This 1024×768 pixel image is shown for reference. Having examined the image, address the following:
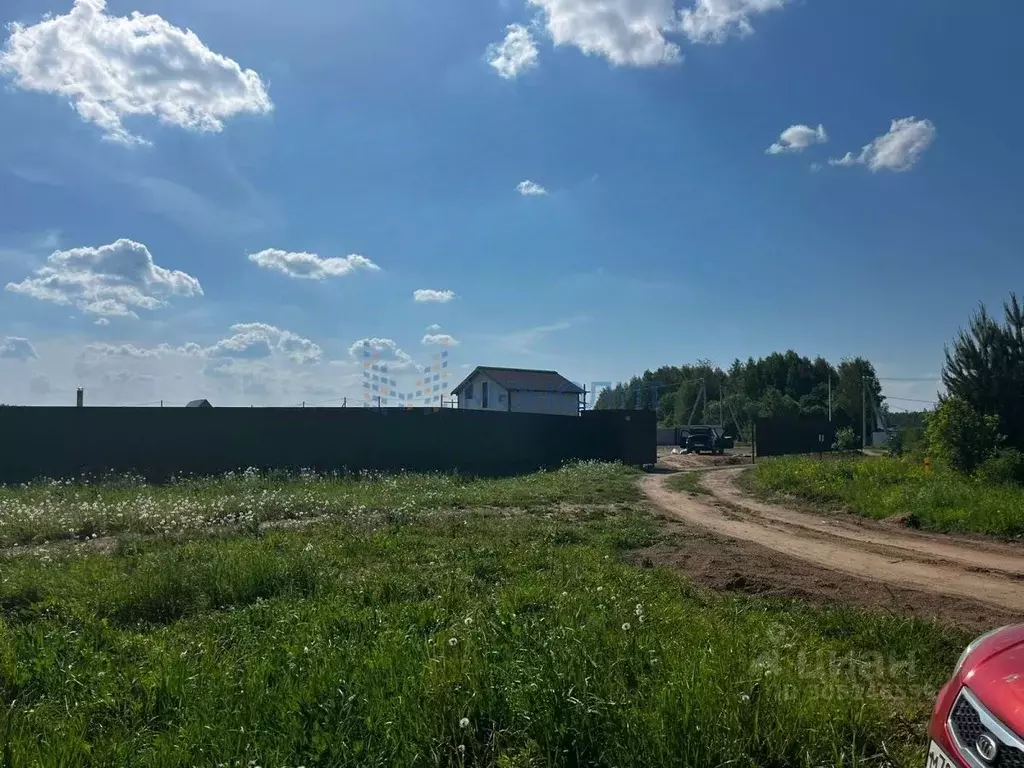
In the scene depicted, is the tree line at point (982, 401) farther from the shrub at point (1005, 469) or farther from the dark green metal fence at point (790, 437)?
the dark green metal fence at point (790, 437)

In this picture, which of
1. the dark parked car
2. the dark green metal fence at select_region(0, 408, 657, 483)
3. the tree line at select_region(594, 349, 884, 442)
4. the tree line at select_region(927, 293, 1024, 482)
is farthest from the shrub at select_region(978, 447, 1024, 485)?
the tree line at select_region(594, 349, 884, 442)

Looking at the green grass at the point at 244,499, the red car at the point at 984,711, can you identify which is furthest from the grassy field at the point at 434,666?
the green grass at the point at 244,499

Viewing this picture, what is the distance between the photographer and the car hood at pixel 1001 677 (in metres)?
2.32

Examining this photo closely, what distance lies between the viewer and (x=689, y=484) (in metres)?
21.3

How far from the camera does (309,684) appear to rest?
12.9 feet

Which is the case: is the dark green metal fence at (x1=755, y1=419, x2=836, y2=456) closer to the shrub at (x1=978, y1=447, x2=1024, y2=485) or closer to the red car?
the shrub at (x1=978, y1=447, x2=1024, y2=485)

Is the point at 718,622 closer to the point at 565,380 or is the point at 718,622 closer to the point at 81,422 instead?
the point at 81,422

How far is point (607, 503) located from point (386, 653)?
11950mm

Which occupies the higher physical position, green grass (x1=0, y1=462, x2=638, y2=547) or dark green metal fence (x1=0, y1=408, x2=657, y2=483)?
dark green metal fence (x1=0, y1=408, x2=657, y2=483)

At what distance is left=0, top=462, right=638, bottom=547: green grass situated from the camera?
11.3 m

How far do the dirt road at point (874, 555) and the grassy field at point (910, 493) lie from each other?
612 mm

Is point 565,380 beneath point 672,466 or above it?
above

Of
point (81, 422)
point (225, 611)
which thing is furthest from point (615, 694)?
point (81, 422)

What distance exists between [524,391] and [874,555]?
3403 cm
